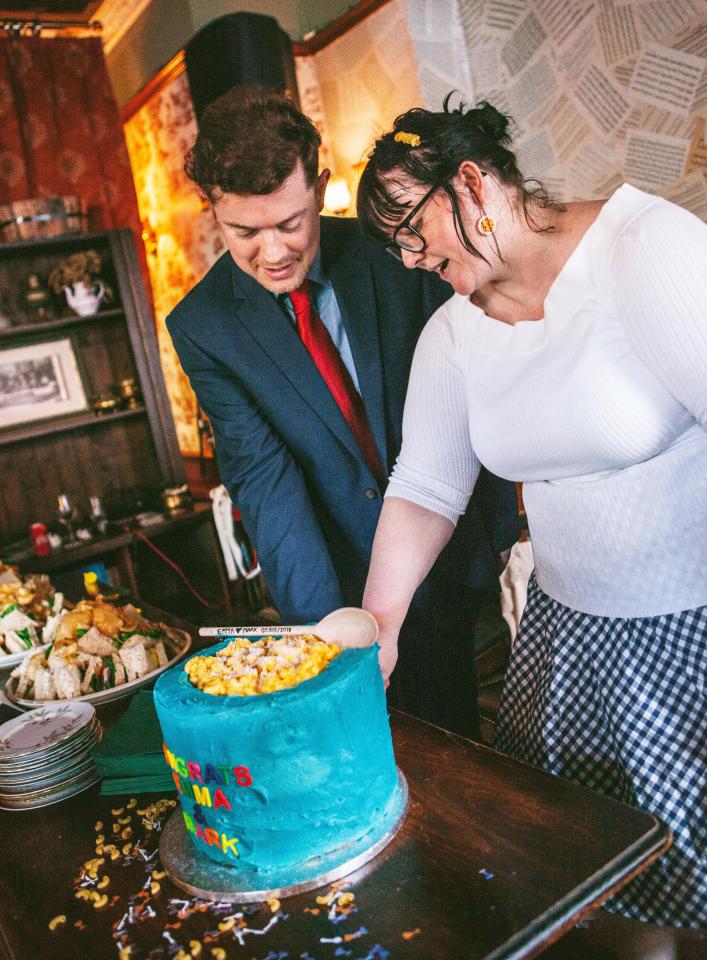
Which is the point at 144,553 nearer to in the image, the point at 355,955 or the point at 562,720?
the point at 562,720

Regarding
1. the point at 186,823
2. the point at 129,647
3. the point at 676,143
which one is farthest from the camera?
the point at 676,143

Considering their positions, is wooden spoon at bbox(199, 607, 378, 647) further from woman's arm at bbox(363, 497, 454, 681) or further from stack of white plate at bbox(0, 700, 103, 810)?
stack of white plate at bbox(0, 700, 103, 810)

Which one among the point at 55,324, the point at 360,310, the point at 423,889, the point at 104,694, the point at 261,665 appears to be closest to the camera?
the point at 423,889

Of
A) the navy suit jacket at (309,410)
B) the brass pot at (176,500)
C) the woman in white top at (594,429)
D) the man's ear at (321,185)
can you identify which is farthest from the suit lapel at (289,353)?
the brass pot at (176,500)

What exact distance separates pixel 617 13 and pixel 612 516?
3.64 metres

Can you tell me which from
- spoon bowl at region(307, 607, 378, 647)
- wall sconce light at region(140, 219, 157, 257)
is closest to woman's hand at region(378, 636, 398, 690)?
spoon bowl at region(307, 607, 378, 647)

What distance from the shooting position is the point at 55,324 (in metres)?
3.73

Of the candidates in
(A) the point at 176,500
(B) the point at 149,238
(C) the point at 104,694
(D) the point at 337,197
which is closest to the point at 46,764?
(C) the point at 104,694

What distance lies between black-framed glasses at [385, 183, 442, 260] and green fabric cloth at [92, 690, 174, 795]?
0.80 meters

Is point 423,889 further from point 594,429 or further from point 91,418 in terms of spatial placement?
point 91,418

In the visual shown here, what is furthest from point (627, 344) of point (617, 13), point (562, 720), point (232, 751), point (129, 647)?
point (617, 13)

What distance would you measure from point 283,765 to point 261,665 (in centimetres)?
14

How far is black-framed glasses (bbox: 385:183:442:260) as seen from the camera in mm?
1123

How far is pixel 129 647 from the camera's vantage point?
60.4 inches
